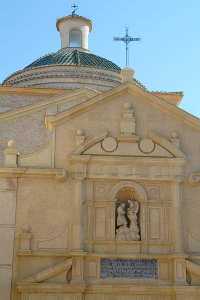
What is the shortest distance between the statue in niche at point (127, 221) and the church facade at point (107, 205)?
0.03m

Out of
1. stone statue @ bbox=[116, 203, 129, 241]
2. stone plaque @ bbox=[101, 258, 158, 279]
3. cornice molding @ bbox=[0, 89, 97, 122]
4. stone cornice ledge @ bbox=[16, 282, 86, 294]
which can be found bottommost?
stone cornice ledge @ bbox=[16, 282, 86, 294]

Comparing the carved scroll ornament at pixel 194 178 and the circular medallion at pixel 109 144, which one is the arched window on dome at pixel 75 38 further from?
the carved scroll ornament at pixel 194 178

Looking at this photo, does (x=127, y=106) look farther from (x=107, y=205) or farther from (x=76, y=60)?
(x=76, y=60)

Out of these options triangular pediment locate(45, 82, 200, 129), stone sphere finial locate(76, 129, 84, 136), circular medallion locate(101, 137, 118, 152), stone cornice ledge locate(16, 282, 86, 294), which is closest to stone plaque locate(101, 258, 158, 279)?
stone cornice ledge locate(16, 282, 86, 294)

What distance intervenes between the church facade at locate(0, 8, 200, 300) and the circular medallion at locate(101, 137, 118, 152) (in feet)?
0.11

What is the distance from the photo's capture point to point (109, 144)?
1823 cm

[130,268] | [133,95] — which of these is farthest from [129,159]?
[130,268]

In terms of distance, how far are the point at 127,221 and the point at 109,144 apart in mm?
2261

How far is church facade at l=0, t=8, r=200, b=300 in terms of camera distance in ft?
55.8

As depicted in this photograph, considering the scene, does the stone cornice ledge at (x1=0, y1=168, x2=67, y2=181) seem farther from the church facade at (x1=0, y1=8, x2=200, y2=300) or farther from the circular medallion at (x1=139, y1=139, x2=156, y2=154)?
the circular medallion at (x1=139, y1=139, x2=156, y2=154)

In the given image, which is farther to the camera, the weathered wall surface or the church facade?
the church facade

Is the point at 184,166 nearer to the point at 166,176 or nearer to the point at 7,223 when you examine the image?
the point at 166,176

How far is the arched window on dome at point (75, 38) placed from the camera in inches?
1400

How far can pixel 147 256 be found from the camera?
17312 millimetres
